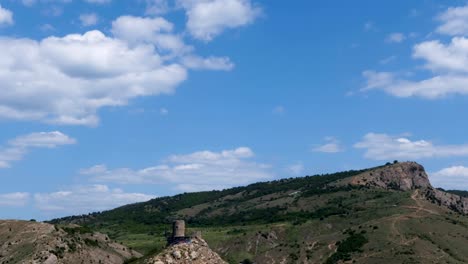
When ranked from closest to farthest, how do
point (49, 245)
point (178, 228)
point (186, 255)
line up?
point (186, 255), point (178, 228), point (49, 245)

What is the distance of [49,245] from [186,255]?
121 m

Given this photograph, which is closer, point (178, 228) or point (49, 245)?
point (178, 228)

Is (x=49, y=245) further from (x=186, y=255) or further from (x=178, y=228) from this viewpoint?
(x=186, y=255)

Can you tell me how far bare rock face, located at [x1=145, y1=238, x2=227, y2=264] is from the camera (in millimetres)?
54312

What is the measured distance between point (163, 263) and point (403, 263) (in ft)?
505

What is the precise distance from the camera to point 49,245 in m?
166

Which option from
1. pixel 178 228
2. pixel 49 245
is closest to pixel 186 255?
pixel 178 228

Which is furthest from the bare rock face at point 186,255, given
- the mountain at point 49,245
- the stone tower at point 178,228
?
the mountain at point 49,245

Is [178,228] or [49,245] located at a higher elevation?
[49,245]

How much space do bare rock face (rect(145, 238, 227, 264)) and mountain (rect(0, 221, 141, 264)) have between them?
363 feet

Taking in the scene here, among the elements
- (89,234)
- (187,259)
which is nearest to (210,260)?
(187,259)

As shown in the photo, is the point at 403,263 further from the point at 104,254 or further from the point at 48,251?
the point at 48,251

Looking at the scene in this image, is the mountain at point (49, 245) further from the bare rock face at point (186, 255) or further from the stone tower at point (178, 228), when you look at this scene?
the bare rock face at point (186, 255)

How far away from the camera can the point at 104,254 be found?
182m
